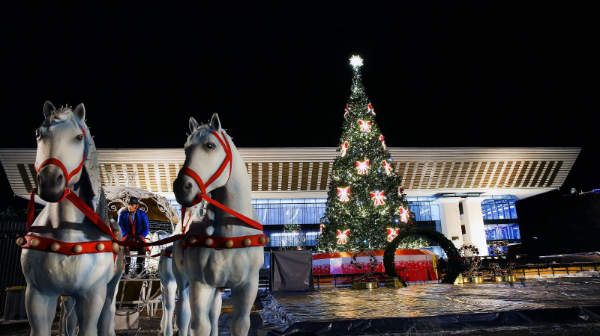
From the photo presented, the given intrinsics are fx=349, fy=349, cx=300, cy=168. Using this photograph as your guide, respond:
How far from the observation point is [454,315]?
12.3 feet

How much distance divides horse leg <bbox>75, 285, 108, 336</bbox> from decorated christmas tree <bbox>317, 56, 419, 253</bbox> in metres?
11.2

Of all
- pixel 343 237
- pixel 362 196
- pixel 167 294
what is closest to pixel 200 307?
pixel 167 294

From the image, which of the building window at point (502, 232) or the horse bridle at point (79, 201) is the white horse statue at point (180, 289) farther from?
the building window at point (502, 232)

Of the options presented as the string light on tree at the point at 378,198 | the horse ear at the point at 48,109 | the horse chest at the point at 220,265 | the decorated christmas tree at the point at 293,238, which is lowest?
the horse chest at the point at 220,265

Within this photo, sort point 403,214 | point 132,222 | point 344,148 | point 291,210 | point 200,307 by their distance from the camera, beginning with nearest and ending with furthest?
1. point 200,307
2. point 132,222
3. point 403,214
4. point 344,148
5. point 291,210

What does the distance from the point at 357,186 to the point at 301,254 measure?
4.49 meters

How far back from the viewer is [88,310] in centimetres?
208

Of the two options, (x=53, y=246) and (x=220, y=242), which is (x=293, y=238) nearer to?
(x=220, y=242)

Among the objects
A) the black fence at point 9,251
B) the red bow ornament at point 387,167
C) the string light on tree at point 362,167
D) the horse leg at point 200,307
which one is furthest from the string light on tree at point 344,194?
the horse leg at point 200,307

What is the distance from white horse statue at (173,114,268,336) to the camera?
2.15m

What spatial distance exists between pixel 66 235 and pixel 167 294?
228 cm

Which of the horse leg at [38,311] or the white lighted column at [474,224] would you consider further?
the white lighted column at [474,224]

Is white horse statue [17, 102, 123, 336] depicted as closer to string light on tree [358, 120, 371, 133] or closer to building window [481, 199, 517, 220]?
string light on tree [358, 120, 371, 133]

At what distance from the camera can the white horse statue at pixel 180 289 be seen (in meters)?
2.57
